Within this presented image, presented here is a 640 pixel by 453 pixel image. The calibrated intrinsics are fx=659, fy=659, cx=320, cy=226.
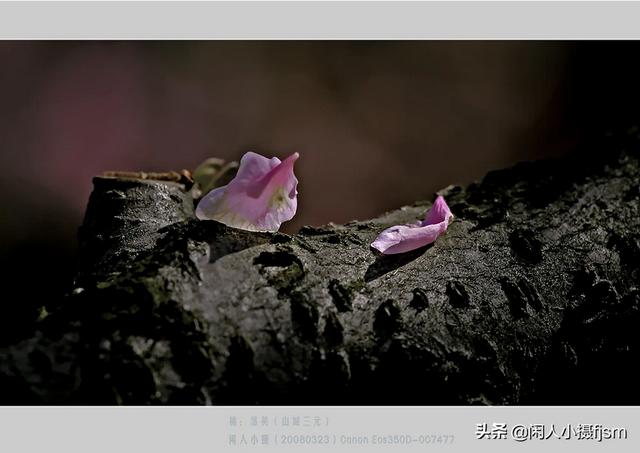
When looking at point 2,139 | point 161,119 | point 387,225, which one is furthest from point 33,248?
point 387,225

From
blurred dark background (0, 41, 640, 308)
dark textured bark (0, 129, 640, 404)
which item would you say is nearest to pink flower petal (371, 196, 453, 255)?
dark textured bark (0, 129, 640, 404)

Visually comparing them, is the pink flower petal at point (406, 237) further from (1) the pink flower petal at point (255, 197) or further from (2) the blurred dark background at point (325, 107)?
(2) the blurred dark background at point (325, 107)

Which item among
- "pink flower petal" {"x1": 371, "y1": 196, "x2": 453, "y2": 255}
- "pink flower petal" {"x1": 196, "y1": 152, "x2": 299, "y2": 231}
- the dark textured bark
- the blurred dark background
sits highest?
the blurred dark background

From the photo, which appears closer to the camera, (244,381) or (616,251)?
(244,381)

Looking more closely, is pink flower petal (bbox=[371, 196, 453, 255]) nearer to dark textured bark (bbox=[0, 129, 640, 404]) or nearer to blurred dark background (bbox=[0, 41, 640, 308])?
dark textured bark (bbox=[0, 129, 640, 404])
